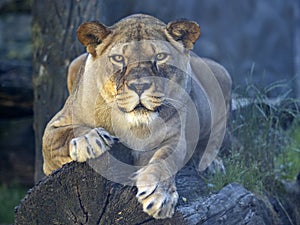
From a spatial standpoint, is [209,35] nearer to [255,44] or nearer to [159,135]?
[255,44]

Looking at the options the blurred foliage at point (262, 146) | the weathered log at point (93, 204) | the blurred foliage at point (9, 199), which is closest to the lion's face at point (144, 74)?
the weathered log at point (93, 204)

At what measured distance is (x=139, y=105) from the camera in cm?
367

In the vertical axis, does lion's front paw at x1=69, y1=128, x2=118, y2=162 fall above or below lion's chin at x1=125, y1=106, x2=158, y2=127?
below

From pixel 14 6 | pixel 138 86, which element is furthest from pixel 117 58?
pixel 14 6

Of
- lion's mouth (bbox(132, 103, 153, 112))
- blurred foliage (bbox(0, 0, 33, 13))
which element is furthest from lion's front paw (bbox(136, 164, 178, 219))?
blurred foliage (bbox(0, 0, 33, 13))

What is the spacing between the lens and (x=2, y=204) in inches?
261

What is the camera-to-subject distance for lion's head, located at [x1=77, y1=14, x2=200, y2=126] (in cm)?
367

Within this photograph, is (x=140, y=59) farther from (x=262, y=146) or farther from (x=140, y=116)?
(x=262, y=146)

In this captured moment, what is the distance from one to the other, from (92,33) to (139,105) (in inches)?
19.6

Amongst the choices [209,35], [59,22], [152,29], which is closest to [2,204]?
[59,22]

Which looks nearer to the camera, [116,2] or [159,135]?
[159,135]

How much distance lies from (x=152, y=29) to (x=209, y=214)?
934 millimetres

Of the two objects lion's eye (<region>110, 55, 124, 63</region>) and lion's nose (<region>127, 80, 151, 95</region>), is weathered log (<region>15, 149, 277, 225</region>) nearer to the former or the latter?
lion's nose (<region>127, 80, 151, 95</region>)

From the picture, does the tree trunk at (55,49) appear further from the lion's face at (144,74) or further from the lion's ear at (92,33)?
the lion's face at (144,74)
